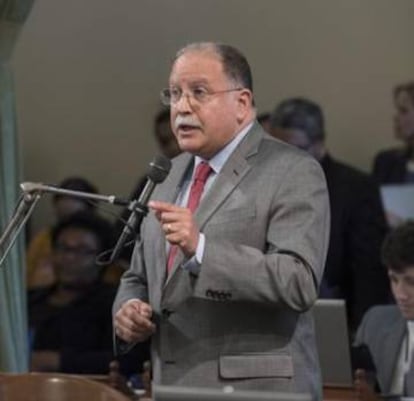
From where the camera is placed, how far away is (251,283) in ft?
8.69

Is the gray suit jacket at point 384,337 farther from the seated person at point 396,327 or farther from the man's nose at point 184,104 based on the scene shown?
the man's nose at point 184,104

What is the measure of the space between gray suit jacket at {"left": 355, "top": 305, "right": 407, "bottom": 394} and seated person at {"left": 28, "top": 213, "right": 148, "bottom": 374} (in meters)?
0.81

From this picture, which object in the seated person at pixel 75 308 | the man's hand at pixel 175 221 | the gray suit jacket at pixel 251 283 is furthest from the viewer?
the seated person at pixel 75 308

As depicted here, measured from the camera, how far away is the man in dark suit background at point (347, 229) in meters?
4.68

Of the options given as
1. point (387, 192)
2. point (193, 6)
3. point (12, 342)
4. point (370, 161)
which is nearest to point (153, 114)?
point (193, 6)

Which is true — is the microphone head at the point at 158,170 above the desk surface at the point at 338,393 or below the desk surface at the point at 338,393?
above

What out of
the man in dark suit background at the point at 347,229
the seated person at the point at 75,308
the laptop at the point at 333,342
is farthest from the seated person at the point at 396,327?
the seated person at the point at 75,308

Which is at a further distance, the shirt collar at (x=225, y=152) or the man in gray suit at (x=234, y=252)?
the shirt collar at (x=225, y=152)

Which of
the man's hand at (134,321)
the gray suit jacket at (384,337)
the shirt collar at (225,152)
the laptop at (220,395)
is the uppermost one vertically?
Result: the shirt collar at (225,152)

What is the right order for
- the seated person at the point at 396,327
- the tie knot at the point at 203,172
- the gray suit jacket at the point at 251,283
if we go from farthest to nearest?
the seated person at the point at 396,327, the tie knot at the point at 203,172, the gray suit jacket at the point at 251,283

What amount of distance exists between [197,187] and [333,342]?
0.69 meters

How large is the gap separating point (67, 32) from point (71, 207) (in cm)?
98

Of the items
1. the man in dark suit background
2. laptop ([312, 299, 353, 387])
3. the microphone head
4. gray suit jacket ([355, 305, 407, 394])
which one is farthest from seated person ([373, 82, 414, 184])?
the microphone head

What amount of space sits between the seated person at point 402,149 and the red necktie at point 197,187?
2.41 m
